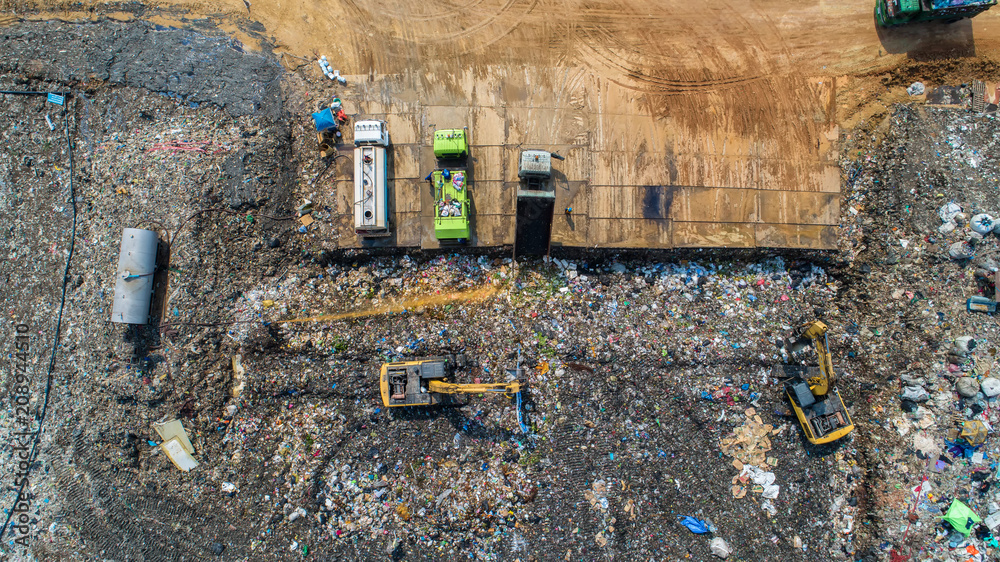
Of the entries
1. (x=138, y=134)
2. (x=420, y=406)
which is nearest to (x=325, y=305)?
(x=420, y=406)

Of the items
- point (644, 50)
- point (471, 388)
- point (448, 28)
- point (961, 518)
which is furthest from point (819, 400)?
point (448, 28)

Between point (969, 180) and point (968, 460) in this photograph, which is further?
point (969, 180)

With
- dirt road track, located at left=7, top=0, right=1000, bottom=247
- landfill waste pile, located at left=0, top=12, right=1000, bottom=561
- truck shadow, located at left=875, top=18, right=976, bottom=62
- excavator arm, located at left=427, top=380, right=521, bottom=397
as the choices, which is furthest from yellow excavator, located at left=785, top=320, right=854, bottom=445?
truck shadow, located at left=875, top=18, right=976, bottom=62

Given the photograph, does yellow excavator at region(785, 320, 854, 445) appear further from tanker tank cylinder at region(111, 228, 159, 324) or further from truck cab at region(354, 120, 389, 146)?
tanker tank cylinder at region(111, 228, 159, 324)

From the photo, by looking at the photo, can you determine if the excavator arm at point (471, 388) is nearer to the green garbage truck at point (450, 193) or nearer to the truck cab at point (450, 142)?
the green garbage truck at point (450, 193)

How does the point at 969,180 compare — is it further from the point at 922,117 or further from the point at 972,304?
the point at 972,304

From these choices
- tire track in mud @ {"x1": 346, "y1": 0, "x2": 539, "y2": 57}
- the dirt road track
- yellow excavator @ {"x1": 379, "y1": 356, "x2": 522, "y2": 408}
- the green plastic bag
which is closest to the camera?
the green plastic bag
